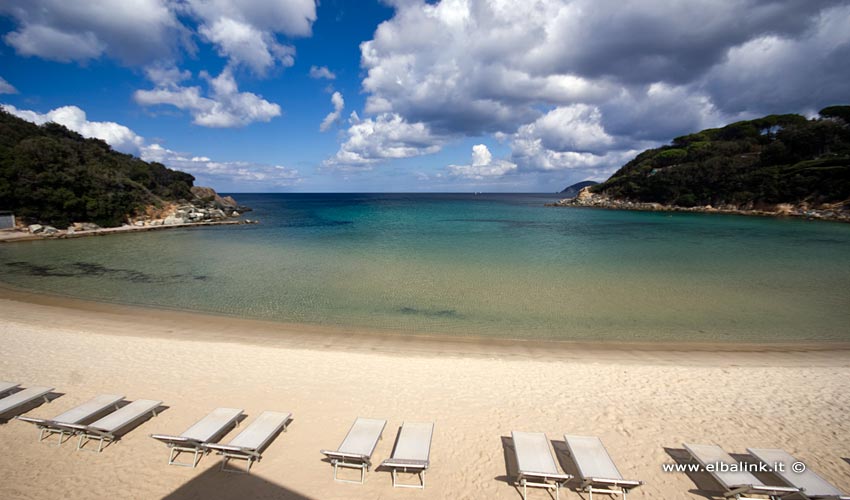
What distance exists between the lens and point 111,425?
543 cm

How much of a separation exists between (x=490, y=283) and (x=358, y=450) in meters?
13.2

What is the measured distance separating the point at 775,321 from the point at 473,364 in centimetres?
1170

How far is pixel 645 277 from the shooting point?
61.6ft

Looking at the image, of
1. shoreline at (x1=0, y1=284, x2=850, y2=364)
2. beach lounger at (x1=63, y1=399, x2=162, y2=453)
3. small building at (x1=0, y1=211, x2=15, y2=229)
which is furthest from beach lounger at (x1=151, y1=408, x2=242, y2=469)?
small building at (x1=0, y1=211, x2=15, y2=229)

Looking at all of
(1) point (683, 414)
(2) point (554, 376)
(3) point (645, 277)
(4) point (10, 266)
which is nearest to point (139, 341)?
(2) point (554, 376)

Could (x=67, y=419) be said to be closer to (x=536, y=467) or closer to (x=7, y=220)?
(x=536, y=467)

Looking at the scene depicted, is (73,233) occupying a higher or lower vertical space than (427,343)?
higher

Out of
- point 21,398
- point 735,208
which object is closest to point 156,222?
point 21,398

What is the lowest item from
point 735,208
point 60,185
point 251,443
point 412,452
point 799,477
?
point 799,477

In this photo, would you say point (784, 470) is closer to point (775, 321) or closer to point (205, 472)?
point (205, 472)

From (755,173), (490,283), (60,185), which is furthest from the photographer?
(755,173)

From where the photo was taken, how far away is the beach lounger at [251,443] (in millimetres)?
4996

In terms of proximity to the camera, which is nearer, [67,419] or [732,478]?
[732,478]

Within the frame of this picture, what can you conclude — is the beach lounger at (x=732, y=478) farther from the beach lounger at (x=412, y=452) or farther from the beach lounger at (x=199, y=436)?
the beach lounger at (x=199, y=436)
